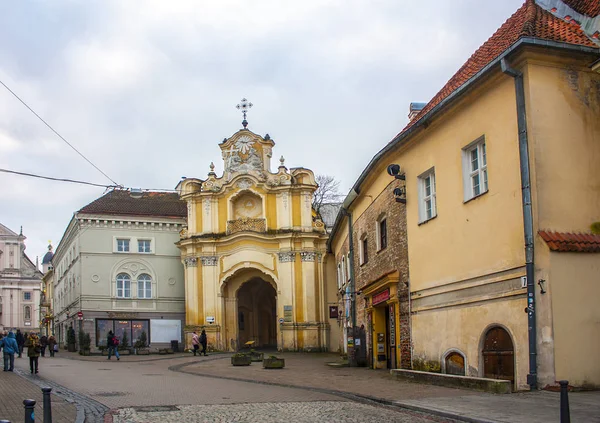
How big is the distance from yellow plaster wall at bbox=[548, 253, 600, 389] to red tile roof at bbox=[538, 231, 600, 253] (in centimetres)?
14

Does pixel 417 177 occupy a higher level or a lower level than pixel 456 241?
higher

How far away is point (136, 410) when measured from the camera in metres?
14.9

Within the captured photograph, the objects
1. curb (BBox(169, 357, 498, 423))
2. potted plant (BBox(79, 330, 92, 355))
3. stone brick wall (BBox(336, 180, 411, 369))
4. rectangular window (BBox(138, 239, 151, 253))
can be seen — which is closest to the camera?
curb (BBox(169, 357, 498, 423))

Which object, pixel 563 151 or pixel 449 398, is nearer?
pixel 449 398

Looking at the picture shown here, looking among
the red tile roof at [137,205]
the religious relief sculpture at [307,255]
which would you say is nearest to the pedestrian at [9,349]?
the religious relief sculpture at [307,255]

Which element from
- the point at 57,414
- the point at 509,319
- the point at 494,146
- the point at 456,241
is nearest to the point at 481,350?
the point at 509,319

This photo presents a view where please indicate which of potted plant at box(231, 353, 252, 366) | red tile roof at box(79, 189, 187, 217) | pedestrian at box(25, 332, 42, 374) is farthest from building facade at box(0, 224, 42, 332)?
pedestrian at box(25, 332, 42, 374)

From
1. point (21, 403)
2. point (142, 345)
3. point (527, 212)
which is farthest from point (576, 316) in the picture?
point (142, 345)

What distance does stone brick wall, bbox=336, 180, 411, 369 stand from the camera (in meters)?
23.7

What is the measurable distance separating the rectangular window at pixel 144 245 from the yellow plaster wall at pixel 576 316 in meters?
42.5

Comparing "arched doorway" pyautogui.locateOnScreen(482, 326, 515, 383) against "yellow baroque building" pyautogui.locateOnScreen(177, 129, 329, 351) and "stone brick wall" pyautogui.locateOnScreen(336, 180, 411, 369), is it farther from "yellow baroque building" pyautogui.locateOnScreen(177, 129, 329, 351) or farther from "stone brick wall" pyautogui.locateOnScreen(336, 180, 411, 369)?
"yellow baroque building" pyautogui.locateOnScreen(177, 129, 329, 351)

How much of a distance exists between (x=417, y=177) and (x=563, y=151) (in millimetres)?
6247

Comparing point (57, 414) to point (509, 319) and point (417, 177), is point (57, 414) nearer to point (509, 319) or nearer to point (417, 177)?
point (509, 319)

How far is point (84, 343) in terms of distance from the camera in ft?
155
